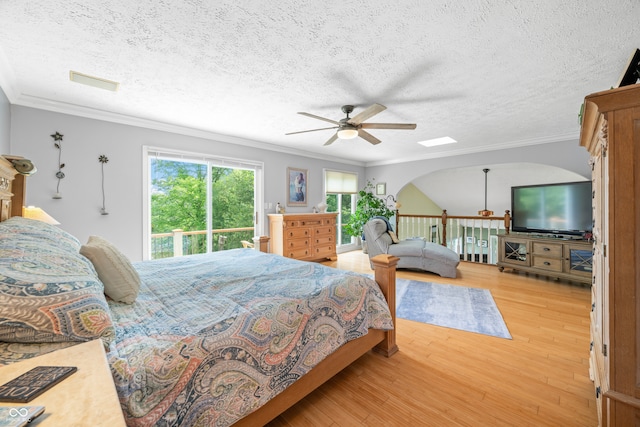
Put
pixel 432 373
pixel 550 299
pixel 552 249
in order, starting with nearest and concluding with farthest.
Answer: pixel 432 373, pixel 550 299, pixel 552 249

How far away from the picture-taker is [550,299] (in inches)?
130

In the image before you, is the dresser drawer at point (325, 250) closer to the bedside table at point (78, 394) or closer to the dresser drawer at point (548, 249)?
the dresser drawer at point (548, 249)

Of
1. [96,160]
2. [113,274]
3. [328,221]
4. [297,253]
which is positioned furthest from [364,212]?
[113,274]

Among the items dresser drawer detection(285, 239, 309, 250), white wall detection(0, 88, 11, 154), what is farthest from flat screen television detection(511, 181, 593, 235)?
white wall detection(0, 88, 11, 154)

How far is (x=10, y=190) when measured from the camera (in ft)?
6.08

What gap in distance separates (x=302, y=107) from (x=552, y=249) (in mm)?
4315

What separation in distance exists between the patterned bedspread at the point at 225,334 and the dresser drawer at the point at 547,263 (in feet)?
11.8

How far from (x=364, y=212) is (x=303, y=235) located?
1.83 metres

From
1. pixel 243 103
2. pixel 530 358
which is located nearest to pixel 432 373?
pixel 530 358

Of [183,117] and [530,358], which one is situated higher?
[183,117]

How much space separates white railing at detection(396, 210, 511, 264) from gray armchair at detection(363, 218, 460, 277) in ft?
3.85

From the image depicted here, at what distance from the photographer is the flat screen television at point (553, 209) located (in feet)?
12.6

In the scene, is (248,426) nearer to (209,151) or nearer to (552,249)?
(209,151)

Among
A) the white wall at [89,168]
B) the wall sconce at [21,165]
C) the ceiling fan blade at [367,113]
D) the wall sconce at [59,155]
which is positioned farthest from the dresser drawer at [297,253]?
the wall sconce at [21,165]
